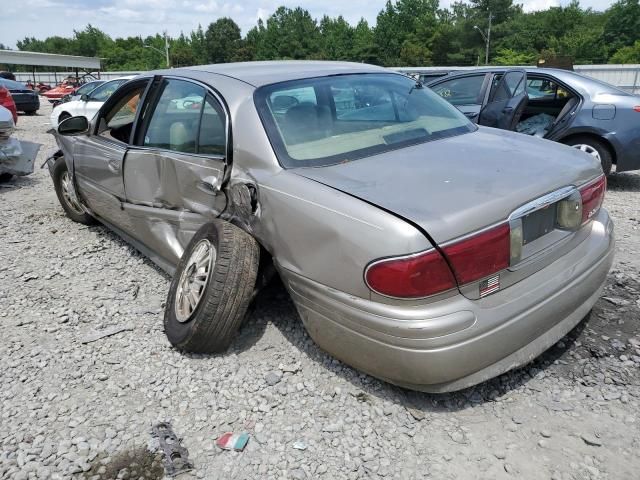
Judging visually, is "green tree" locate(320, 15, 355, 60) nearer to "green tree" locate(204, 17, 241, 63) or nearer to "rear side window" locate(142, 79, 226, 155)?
"green tree" locate(204, 17, 241, 63)

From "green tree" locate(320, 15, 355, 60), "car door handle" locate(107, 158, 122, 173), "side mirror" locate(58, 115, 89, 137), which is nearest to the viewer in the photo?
"car door handle" locate(107, 158, 122, 173)

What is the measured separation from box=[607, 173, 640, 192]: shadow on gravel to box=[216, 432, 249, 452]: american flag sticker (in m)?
6.13

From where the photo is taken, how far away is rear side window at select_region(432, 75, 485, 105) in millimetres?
7227

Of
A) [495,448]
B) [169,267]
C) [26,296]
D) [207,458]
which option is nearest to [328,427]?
[207,458]

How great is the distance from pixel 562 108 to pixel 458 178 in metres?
5.50

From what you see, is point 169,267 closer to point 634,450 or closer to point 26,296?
point 26,296

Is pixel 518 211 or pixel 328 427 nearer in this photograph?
pixel 518 211

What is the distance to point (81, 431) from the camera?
2449 mm

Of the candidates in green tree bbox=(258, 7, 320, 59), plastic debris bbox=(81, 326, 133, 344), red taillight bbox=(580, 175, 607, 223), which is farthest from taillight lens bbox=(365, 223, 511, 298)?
green tree bbox=(258, 7, 320, 59)

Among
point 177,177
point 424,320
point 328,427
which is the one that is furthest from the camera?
point 177,177

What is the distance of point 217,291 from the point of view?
2707mm

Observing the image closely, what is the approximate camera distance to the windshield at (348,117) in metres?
2.75

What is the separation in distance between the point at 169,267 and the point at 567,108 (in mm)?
5467

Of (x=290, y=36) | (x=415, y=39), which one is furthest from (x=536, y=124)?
(x=290, y=36)
